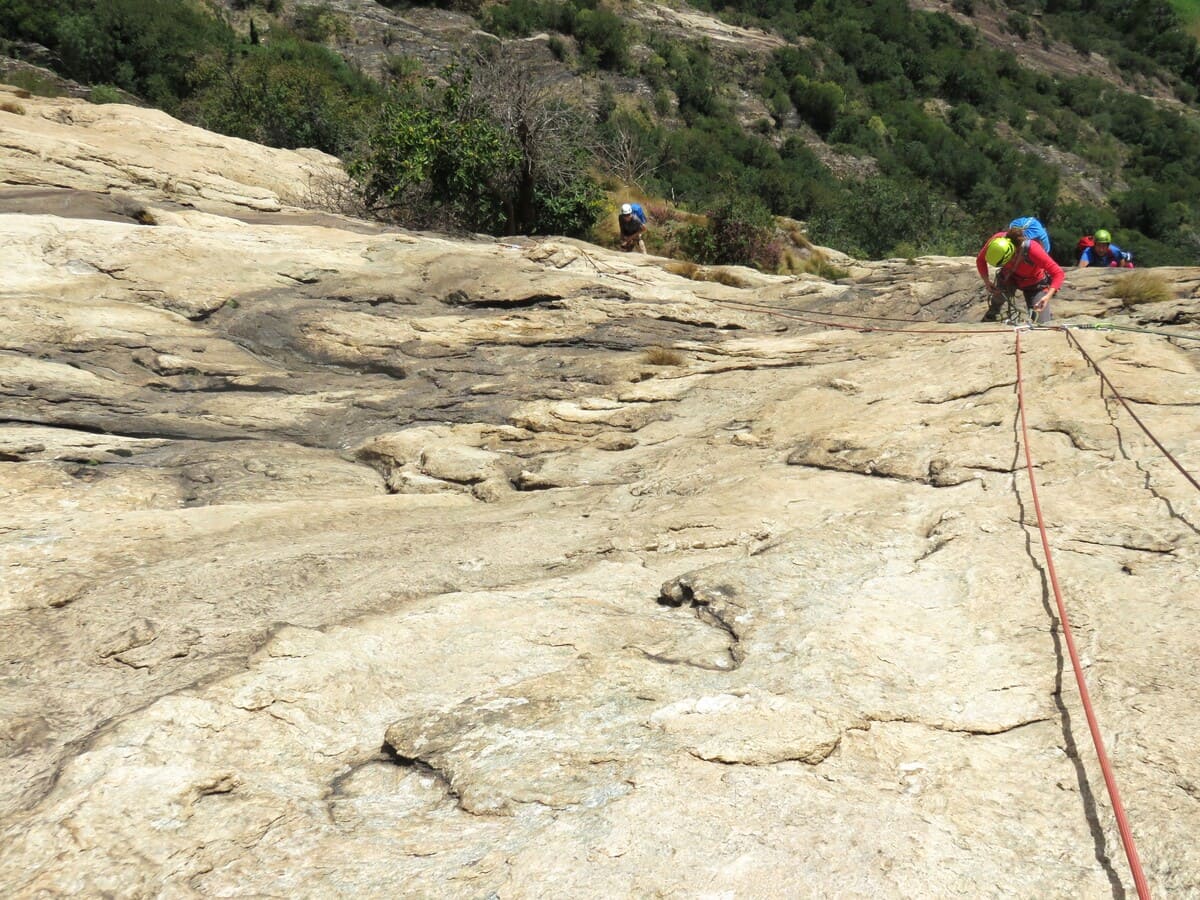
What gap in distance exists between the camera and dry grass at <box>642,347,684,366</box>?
30.5ft

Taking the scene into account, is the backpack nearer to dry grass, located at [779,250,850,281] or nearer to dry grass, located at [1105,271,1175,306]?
dry grass, located at [1105,271,1175,306]

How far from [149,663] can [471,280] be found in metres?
7.51

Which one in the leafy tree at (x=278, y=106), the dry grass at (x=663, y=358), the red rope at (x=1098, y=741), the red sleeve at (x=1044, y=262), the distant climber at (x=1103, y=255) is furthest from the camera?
the leafy tree at (x=278, y=106)

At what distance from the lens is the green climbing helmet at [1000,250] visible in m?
9.08

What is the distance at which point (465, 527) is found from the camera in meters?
5.69

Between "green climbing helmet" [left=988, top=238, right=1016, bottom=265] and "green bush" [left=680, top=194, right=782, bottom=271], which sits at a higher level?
"green climbing helmet" [left=988, top=238, right=1016, bottom=265]

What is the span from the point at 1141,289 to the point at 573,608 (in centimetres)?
854

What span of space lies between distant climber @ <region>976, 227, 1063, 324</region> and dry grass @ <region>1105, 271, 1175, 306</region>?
104 centimetres

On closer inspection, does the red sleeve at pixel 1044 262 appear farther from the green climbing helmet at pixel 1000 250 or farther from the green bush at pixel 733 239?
the green bush at pixel 733 239

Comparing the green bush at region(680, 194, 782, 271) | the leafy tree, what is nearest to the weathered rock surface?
the green bush at region(680, 194, 782, 271)

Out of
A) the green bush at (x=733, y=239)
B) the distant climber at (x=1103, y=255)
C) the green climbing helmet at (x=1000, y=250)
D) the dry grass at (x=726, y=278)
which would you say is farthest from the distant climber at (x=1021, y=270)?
the green bush at (x=733, y=239)

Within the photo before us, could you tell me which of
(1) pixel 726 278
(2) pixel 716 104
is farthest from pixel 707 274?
(2) pixel 716 104

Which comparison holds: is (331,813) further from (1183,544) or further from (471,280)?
(471,280)

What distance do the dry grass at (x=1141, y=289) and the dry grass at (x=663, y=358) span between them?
16.8ft
